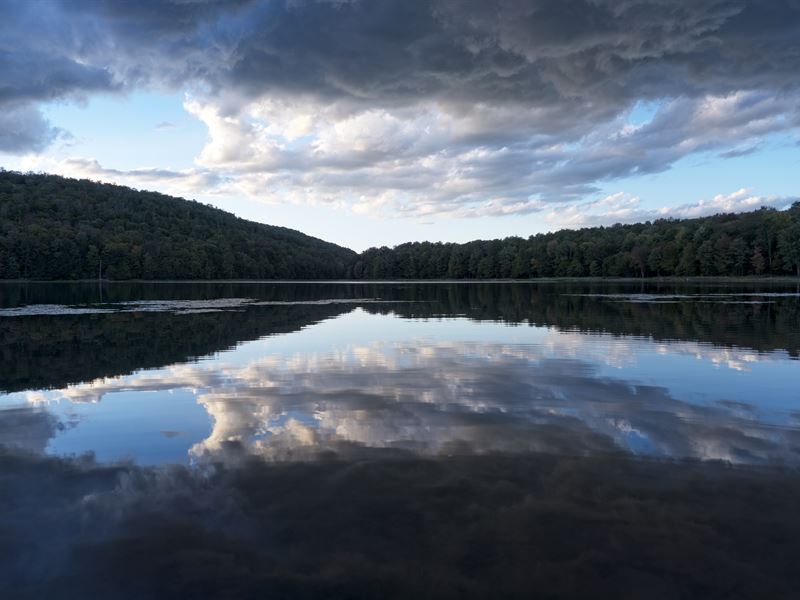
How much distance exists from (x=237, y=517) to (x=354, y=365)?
12461mm

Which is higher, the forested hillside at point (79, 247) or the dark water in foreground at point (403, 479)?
the forested hillside at point (79, 247)

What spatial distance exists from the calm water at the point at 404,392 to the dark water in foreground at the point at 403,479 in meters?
0.10

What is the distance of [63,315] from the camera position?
1629 inches

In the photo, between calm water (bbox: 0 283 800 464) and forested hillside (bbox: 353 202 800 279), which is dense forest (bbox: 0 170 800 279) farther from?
calm water (bbox: 0 283 800 464)

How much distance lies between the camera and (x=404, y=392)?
15.4m

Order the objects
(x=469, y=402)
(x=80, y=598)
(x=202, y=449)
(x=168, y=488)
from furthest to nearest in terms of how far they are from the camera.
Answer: (x=469, y=402) → (x=202, y=449) → (x=168, y=488) → (x=80, y=598)

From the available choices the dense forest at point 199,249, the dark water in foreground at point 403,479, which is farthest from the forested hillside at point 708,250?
the dark water in foreground at point 403,479

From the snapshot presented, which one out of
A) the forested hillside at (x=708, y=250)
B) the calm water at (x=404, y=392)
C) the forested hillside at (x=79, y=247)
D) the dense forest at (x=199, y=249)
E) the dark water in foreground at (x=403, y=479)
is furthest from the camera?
the forested hillside at (x=79, y=247)

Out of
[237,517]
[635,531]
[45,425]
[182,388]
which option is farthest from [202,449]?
[635,531]

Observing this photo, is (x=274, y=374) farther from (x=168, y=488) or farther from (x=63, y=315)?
(x=63, y=315)

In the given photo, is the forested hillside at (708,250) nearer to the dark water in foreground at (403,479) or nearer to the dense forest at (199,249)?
the dense forest at (199,249)

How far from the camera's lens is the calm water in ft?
35.7

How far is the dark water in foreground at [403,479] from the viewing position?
636 centimetres

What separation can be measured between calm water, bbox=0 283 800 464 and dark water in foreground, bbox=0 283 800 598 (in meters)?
0.10
